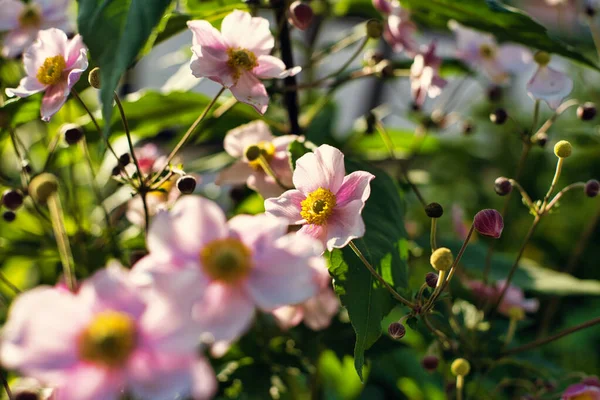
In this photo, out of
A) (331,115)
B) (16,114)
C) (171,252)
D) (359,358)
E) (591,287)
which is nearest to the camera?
(171,252)

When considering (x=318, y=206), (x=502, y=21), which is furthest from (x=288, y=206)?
(x=502, y=21)

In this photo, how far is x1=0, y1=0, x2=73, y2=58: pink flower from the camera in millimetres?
641

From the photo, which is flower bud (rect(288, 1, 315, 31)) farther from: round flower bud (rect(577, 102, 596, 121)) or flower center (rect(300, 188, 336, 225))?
round flower bud (rect(577, 102, 596, 121))

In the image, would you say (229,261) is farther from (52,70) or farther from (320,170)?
(52,70)

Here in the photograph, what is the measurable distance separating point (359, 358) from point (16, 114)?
33 cm

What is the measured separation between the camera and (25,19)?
0.66 meters

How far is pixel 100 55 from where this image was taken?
1.19 ft

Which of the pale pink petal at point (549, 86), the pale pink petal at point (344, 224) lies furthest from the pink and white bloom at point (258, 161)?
the pale pink petal at point (549, 86)

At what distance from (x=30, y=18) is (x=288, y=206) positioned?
41 cm

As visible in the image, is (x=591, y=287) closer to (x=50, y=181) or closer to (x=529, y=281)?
(x=529, y=281)

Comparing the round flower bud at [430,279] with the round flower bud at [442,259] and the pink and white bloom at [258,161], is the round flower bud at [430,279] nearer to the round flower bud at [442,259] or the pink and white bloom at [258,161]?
the round flower bud at [442,259]

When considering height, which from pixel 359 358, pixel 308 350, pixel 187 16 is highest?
pixel 187 16

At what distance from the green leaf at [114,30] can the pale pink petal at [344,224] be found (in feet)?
0.48

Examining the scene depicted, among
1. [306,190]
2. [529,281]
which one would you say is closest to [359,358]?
[306,190]
